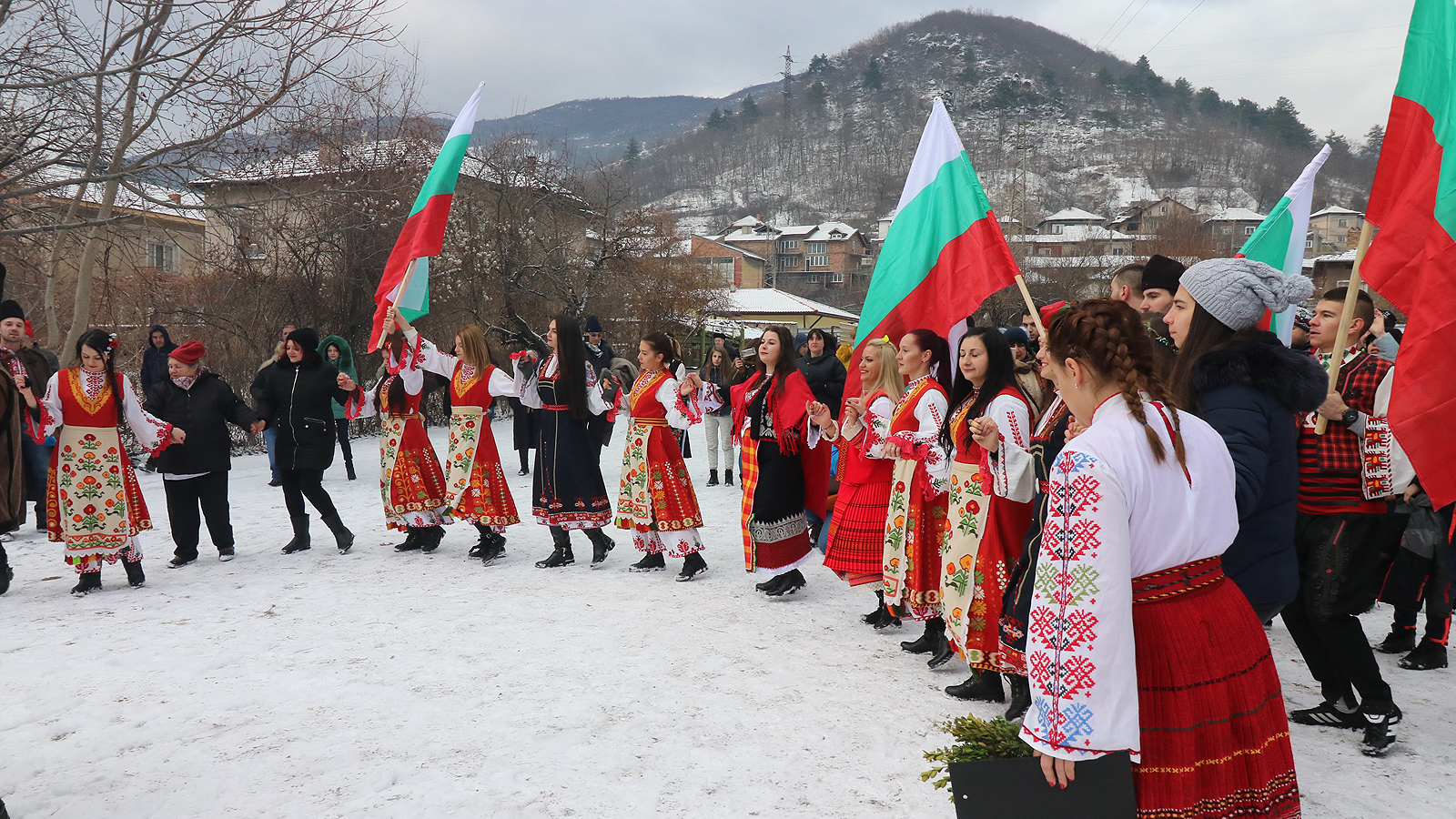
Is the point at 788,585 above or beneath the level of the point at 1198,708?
beneath

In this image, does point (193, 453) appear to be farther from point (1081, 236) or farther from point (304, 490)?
point (1081, 236)

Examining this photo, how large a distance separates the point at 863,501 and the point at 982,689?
160 centimetres

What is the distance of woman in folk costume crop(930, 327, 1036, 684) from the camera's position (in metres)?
4.15

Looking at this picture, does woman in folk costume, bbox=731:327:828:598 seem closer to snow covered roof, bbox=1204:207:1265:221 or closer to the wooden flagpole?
the wooden flagpole

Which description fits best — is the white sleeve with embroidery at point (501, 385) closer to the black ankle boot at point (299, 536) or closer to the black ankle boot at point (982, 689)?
the black ankle boot at point (299, 536)

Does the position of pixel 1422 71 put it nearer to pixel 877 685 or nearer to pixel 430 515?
pixel 877 685

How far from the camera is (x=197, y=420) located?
7293mm

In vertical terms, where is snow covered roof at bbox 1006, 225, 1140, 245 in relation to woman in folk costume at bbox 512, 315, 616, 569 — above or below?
above

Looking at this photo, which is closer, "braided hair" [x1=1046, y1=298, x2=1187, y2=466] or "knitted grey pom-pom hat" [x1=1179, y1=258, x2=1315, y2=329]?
"braided hair" [x1=1046, y1=298, x2=1187, y2=466]

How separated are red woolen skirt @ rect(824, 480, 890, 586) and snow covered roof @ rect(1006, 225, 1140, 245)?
38.1m

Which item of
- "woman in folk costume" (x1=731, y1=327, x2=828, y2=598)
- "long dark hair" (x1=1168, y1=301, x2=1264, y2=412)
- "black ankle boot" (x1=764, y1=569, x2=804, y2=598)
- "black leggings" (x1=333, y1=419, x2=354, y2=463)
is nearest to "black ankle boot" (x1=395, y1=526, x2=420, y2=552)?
"woman in folk costume" (x1=731, y1=327, x2=828, y2=598)

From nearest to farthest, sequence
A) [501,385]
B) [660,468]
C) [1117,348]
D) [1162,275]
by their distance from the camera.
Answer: [1117,348]
[1162,275]
[660,468]
[501,385]

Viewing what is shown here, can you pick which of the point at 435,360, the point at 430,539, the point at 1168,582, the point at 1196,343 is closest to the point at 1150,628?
the point at 1168,582

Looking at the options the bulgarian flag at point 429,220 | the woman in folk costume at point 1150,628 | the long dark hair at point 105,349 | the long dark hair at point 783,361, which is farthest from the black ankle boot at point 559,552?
the woman in folk costume at point 1150,628
